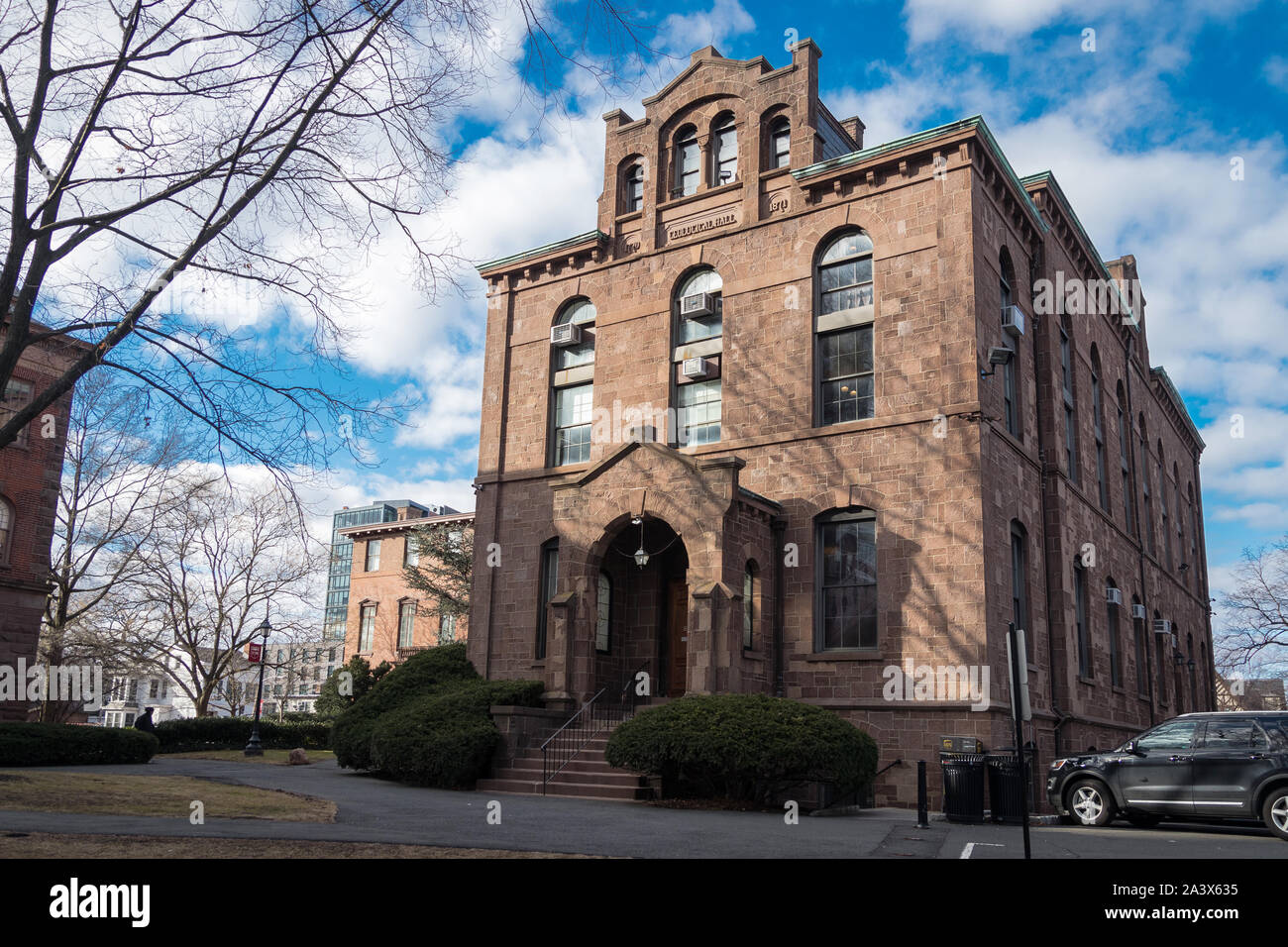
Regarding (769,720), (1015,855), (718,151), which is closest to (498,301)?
(718,151)

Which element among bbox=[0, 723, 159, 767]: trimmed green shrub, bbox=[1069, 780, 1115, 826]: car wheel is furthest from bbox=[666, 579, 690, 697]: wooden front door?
bbox=[0, 723, 159, 767]: trimmed green shrub

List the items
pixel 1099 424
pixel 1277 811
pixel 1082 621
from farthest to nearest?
pixel 1099 424 → pixel 1082 621 → pixel 1277 811

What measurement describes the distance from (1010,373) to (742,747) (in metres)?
11.3

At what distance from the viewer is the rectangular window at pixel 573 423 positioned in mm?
25766

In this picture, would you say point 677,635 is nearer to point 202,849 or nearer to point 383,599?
point 202,849

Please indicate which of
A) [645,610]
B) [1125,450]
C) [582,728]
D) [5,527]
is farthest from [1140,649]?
[5,527]

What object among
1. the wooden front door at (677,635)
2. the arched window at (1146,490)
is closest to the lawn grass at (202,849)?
the wooden front door at (677,635)

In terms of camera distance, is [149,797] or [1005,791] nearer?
[149,797]

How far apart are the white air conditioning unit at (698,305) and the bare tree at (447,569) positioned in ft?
68.1

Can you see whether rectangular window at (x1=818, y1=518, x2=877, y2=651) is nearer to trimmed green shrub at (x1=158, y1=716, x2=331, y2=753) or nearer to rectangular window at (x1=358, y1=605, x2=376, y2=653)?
trimmed green shrub at (x1=158, y1=716, x2=331, y2=753)

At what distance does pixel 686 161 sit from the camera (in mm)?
25766

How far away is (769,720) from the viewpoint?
16359 millimetres

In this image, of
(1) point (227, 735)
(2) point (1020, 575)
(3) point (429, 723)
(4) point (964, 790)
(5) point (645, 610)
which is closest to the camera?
(4) point (964, 790)

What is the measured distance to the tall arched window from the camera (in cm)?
2225
